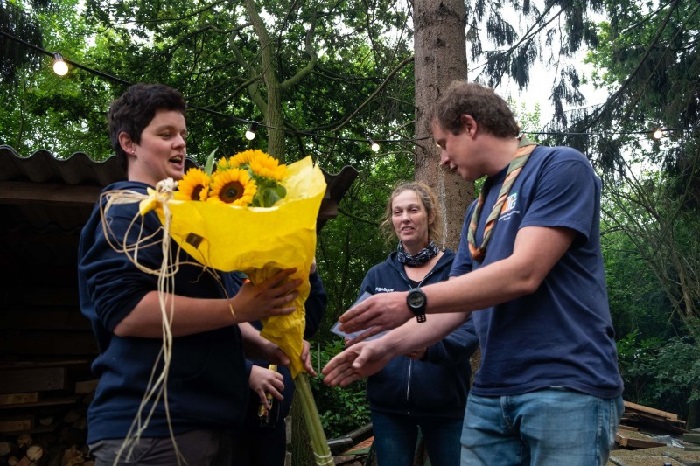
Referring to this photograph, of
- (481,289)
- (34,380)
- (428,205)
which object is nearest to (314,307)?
(481,289)

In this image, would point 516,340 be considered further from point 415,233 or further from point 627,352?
point 627,352

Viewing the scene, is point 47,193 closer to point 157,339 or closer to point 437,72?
point 437,72

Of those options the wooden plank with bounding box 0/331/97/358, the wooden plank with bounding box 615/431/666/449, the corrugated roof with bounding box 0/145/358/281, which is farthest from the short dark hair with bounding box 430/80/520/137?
the wooden plank with bounding box 615/431/666/449

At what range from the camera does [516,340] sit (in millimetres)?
2180

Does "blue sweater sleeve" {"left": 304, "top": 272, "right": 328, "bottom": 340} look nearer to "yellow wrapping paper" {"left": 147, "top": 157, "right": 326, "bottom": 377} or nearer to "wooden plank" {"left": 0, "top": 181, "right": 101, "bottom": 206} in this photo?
"yellow wrapping paper" {"left": 147, "top": 157, "right": 326, "bottom": 377}

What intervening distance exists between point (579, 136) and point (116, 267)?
993 cm

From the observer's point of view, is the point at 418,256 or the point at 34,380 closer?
the point at 418,256

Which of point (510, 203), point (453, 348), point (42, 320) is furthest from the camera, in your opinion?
point (42, 320)

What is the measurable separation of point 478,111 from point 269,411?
52.1 inches

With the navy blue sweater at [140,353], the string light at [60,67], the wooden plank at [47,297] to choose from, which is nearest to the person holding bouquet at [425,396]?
the navy blue sweater at [140,353]

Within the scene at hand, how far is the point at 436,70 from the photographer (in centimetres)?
534

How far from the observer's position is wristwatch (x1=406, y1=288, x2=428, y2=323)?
217 cm

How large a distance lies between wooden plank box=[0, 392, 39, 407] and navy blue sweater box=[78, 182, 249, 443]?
13.9 ft

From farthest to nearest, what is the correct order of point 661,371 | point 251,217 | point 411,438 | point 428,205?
point 661,371
point 428,205
point 411,438
point 251,217
